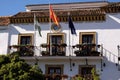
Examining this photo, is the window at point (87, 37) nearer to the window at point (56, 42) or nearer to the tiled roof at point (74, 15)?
the tiled roof at point (74, 15)

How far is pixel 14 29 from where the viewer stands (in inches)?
1580

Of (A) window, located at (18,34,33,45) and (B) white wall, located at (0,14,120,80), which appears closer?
(B) white wall, located at (0,14,120,80)

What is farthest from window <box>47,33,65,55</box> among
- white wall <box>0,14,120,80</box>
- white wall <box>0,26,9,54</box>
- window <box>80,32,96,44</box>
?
white wall <box>0,26,9,54</box>

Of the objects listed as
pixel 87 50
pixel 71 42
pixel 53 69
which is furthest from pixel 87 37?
pixel 53 69

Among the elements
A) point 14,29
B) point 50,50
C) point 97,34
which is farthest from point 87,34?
point 14,29

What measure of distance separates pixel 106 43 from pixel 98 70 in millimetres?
2711

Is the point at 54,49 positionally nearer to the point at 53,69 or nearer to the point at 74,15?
the point at 53,69

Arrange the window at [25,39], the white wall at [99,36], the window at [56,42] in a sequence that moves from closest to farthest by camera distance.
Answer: the white wall at [99,36] → the window at [56,42] → the window at [25,39]

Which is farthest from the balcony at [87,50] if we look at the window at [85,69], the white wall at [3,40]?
the white wall at [3,40]

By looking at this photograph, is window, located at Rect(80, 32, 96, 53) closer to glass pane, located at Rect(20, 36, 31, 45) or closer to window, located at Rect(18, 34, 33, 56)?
window, located at Rect(18, 34, 33, 56)

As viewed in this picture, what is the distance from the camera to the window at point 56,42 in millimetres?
37925

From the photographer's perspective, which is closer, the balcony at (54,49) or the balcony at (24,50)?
the balcony at (54,49)

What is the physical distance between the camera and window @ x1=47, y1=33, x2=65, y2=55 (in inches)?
1493

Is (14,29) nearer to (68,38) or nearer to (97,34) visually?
(68,38)
